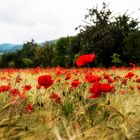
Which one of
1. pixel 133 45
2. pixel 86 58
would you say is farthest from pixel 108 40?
pixel 86 58

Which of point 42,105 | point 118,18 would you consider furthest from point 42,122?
point 118,18

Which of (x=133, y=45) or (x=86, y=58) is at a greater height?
(x=86, y=58)

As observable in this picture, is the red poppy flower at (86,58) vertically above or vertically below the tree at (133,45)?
above

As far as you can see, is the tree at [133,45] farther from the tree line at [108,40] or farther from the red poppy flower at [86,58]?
the red poppy flower at [86,58]

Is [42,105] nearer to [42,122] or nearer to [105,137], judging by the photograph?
[42,122]

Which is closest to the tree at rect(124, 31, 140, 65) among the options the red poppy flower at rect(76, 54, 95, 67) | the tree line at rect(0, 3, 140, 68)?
the tree line at rect(0, 3, 140, 68)

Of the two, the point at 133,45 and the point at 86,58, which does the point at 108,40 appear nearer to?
the point at 133,45

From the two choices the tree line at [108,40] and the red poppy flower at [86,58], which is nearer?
the red poppy flower at [86,58]

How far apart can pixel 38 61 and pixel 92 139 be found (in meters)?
70.2

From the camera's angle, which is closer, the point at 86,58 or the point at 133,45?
the point at 86,58

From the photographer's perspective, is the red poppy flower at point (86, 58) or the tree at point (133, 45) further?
the tree at point (133, 45)

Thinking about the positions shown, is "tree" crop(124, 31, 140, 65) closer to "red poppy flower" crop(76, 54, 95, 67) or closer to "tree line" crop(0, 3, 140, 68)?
"tree line" crop(0, 3, 140, 68)

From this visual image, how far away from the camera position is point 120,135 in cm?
265

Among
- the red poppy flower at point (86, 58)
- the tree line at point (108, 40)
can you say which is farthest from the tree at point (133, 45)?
the red poppy flower at point (86, 58)
